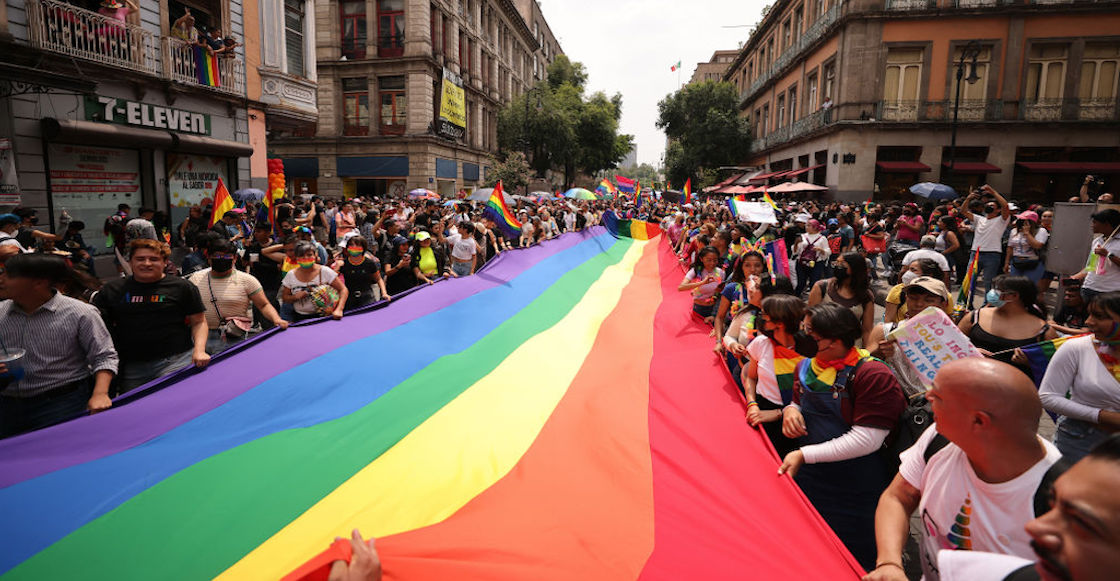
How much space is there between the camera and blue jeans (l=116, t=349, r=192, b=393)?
4.32 metres

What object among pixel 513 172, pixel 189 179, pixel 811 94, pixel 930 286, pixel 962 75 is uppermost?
pixel 811 94

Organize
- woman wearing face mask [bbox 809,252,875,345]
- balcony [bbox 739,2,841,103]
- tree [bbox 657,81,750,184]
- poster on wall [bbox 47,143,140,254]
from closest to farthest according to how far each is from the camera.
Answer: woman wearing face mask [bbox 809,252,875,345] → poster on wall [bbox 47,143,140,254] → balcony [bbox 739,2,841,103] → tree [bbox 657,81,750,184]

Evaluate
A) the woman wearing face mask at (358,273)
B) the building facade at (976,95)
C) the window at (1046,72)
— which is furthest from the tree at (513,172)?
the woman wearing face mask at (358,273)

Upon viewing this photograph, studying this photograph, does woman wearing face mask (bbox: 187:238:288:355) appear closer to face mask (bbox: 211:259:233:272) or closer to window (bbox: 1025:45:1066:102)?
face mask (bbox: 211:259:233:272)

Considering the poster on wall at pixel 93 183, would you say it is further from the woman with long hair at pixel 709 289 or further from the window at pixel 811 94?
the window at pixel 811 94

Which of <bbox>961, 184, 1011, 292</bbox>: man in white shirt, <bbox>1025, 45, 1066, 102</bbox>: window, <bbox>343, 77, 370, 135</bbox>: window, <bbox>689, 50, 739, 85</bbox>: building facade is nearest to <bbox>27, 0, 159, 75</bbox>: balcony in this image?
<bbox>961, 184, 1011, 292</bbox>: man in white shirt

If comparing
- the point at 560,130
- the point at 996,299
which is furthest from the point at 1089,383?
the point at 560,130

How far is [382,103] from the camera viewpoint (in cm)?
3281

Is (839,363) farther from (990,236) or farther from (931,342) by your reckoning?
(990,236)

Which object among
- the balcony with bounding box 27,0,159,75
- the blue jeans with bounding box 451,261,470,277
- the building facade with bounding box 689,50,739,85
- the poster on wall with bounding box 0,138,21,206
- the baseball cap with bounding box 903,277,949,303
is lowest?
the blue jeans with bounding box 451,261,470,277

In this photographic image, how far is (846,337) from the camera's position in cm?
301

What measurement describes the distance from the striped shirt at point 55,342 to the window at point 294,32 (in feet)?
66.6

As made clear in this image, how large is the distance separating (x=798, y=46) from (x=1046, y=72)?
12.4 meters

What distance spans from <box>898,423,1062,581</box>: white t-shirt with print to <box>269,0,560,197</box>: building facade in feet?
106
